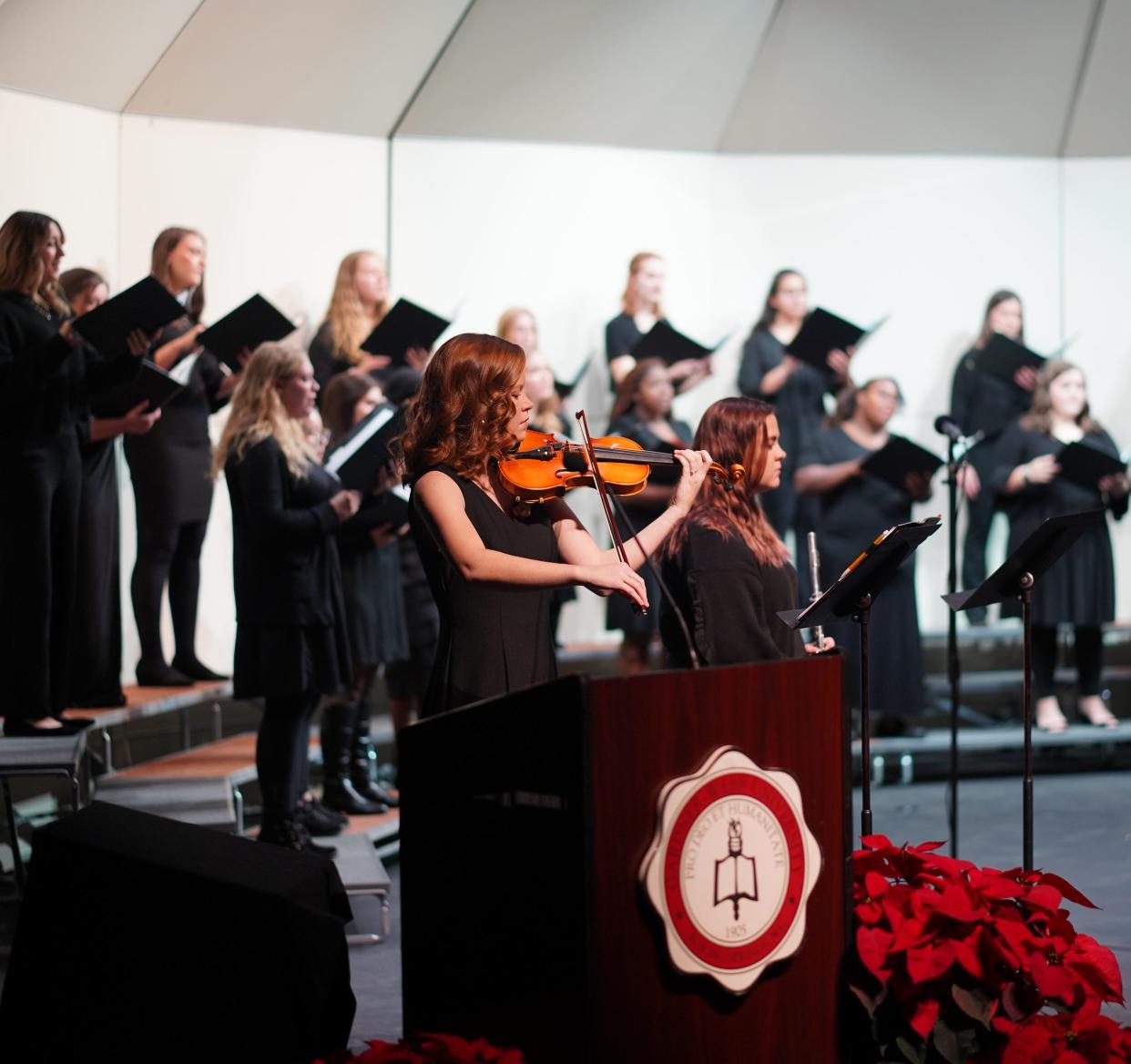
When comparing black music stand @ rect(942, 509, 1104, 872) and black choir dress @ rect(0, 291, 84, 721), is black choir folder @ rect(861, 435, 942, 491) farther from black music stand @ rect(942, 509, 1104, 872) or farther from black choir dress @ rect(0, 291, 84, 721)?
black choir dress @ rect(0, 291, 84, 721)

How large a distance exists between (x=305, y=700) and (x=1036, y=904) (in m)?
2.46

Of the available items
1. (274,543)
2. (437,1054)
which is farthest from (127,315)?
(437,1054)

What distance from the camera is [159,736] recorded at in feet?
19.3

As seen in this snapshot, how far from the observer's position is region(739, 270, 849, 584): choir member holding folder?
6.39 m

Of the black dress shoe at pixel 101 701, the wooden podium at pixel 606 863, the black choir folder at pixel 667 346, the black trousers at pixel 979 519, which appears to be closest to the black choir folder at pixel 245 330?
the black dress shoe at pixel 101 701

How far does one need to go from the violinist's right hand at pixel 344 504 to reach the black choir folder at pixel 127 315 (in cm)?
67

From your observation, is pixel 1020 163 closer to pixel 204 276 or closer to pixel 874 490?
pixel 874 490

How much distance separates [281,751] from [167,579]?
4.51 feet

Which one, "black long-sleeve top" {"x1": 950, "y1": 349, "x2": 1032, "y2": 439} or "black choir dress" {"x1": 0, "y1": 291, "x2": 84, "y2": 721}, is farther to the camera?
"black long-sleeve top" {"x1": 950, "y1": 349, "x2": 1032, "y2": 439}

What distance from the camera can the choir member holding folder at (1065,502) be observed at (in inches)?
244

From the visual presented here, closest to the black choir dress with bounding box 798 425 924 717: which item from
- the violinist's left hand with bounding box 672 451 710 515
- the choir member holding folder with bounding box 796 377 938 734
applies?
the choir member holding folder with bounding box 796 377 938 734

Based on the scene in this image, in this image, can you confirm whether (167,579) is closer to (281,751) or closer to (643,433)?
(281,751)

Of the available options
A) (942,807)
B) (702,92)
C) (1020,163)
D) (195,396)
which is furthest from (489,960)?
(1020,163)

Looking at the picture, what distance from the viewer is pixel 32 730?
394 cm
